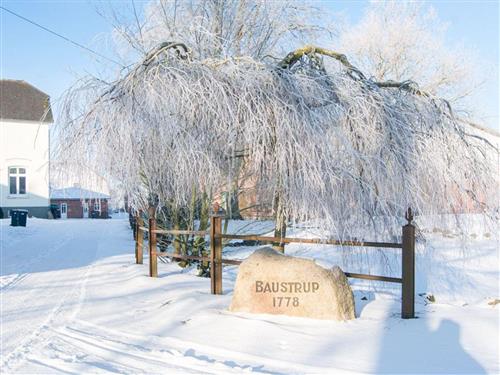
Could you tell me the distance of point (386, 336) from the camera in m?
5.54

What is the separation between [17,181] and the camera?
108 feet

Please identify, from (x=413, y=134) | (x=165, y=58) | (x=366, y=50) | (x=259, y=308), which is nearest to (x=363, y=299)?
(x=259, y=308)

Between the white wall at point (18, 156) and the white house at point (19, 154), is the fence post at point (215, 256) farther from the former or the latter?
the white wall at point (18, 156)

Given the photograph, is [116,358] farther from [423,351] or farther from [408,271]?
[408,271]

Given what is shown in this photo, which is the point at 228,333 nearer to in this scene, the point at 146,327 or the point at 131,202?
the point at 146,327

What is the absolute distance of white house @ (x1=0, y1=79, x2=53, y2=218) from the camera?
105 feet

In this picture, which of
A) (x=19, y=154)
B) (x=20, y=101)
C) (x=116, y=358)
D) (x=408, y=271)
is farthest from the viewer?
(x=20, y=101)

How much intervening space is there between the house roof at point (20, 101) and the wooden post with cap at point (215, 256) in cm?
2821

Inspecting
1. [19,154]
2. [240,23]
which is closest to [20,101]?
[19,154]

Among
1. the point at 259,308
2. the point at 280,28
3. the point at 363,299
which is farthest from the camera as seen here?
the point at 280,28

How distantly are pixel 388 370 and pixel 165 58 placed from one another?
4.90m

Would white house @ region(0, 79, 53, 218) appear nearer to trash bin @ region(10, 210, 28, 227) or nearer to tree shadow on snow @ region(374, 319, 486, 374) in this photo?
trash bin @ region(10, 210, 28, 227)

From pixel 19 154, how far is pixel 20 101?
442 cm

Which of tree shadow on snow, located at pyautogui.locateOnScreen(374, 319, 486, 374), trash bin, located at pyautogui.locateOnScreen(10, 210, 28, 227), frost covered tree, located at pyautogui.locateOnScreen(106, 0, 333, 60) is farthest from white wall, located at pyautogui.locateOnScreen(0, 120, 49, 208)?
tree shadow on snow, located at pyautogui.locateOnScreen(374, 319, 486, 374)
